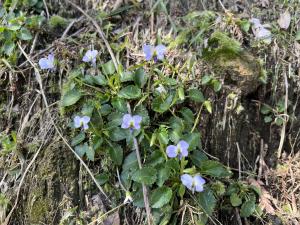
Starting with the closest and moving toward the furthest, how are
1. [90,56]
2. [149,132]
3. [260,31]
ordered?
[149,132] < [90,56] < [260,31]

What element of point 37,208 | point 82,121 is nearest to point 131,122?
point 82,121

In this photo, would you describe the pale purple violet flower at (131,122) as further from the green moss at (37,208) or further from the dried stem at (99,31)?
the green moss at (37,208)

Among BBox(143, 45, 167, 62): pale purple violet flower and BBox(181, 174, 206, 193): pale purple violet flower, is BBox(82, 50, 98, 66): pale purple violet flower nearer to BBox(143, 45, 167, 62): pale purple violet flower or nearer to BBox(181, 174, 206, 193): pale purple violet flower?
BBox(143, 45, 167, 62): pale purple violet flower

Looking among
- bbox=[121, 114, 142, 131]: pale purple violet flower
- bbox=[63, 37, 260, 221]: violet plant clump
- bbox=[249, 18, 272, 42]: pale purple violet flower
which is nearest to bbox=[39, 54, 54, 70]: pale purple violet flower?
bbox=[63, 37, 260, 221]: violet plant clump

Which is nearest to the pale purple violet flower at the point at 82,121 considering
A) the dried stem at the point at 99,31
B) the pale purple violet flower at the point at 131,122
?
the pale purple violet flower at the point at 131,122

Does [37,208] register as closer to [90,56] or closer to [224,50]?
[90,56]

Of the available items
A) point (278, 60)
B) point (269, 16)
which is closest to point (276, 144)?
point (278, 60)

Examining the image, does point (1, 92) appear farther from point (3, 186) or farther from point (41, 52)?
point (3, 186)

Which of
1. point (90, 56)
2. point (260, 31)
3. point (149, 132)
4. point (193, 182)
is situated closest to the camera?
point (193, 182)
